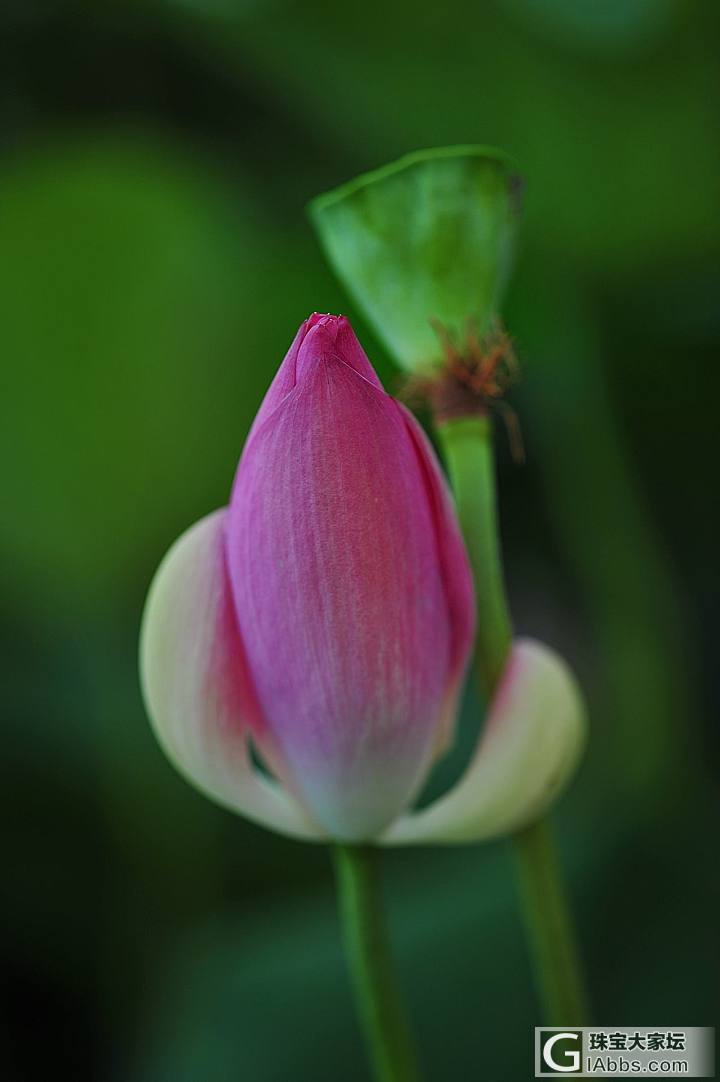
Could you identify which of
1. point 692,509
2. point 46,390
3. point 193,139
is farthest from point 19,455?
point 692,509

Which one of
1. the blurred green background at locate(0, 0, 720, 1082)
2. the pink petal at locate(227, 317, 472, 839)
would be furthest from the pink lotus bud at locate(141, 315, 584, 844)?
the blurred green background at locate(0, 0, 720, 1082)

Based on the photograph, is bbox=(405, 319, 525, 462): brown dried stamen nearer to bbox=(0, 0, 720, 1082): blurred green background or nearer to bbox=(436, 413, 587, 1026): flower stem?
bbox=(436, 413, 587, 1026): flower stem

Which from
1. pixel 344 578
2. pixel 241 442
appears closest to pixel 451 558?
pixel 344 578

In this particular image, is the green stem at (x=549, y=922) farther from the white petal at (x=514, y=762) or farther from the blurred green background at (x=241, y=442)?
the blurred green background at (x=241, y=442)

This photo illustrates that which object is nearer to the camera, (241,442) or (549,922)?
(549,922)

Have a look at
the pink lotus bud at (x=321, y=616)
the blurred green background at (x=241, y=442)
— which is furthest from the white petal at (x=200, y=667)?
the blurred green background at (x=241, y=442)

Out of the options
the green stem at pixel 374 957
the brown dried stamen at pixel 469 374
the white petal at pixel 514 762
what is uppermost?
the brown dried stamen at pixel 469 374

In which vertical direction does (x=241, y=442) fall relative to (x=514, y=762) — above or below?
above

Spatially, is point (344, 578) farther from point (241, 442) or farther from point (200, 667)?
point (241, 442)

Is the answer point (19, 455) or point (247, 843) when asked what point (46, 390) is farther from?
point (247, 843)
